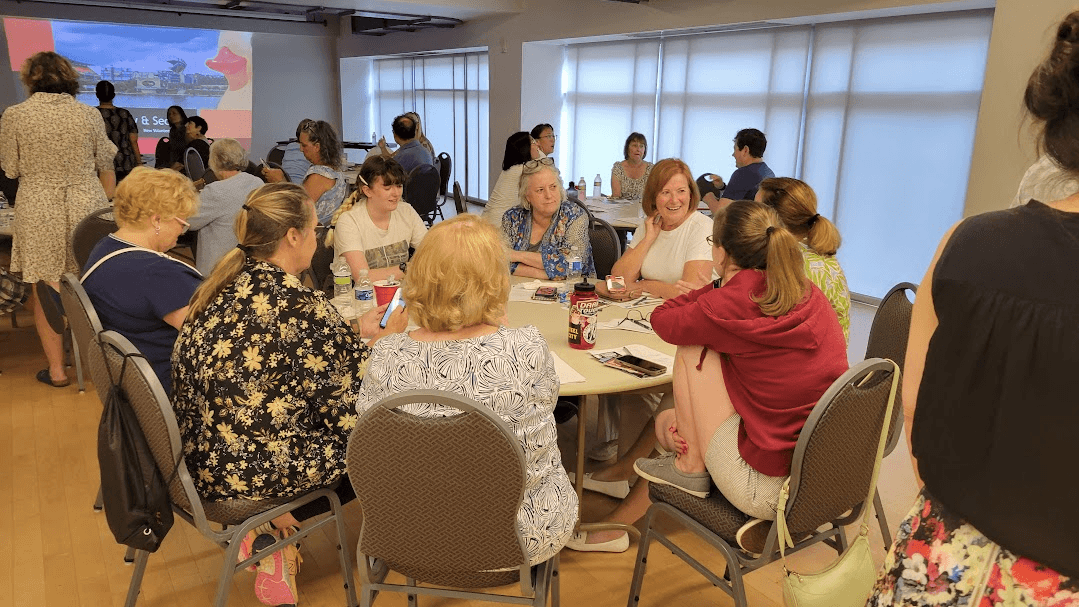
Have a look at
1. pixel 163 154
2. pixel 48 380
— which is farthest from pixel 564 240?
pixel 163 154

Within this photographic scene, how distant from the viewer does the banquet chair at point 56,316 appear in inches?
151

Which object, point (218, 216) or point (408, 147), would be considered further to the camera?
point (408, 147)

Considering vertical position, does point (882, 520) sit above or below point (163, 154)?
below

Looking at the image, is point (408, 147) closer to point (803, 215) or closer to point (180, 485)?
point (803, 215)

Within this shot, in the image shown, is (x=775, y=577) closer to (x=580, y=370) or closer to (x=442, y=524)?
(x=580, y=370)

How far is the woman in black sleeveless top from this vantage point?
94 centimetres

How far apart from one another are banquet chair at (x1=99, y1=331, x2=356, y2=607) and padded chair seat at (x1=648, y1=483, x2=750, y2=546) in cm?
90

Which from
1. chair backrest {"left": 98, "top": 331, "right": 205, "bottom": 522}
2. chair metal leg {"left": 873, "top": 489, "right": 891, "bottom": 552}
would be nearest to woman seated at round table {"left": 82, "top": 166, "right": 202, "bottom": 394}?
chair backrest {"left": 98, "top": 331, "right": 205, "bottom": 522}

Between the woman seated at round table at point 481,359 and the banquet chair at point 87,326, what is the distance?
740 millimetres

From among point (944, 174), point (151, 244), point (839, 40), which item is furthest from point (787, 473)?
point (839, 40)

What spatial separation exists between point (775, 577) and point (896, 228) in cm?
435

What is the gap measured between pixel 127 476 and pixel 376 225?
→ 2.01 meters

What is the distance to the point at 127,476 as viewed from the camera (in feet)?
5.93

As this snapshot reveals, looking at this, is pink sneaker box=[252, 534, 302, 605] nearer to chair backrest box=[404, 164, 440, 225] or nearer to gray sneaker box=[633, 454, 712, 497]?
gray sneaker box=[633, 454, 712, 497]
